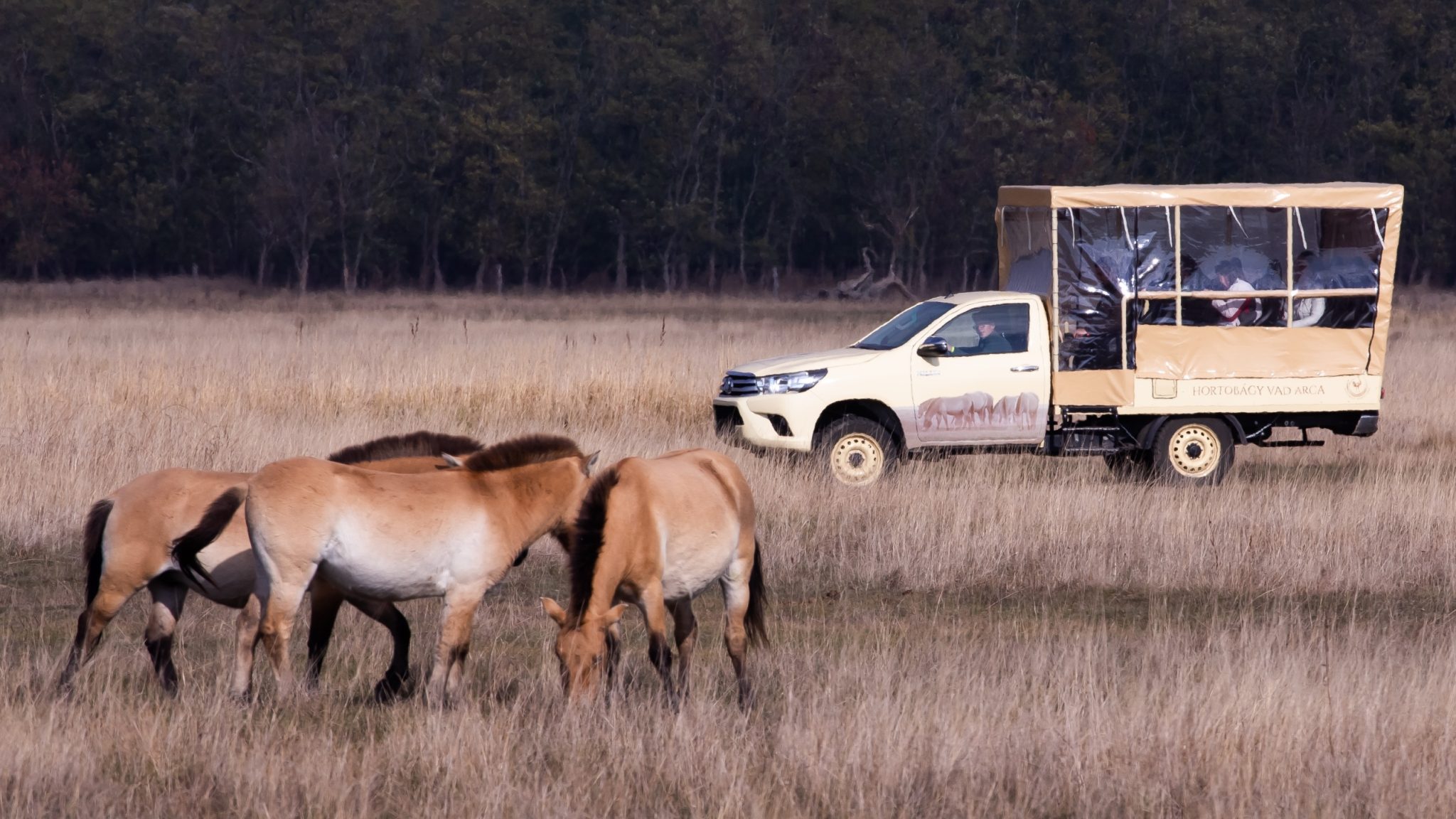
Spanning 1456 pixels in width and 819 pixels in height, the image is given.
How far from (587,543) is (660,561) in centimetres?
40

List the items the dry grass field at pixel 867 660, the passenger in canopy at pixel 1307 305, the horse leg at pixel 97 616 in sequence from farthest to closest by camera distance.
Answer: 1. the passenger in canopy at pixel 1307 305
2. the horse leg at pixel 97 616
3. the dry grass field at pixel 867 660

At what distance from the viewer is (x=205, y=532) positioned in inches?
254

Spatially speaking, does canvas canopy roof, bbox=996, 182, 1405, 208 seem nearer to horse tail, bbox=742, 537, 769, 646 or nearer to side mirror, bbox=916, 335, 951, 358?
side mirror, bbox=916, 335, 951, 358

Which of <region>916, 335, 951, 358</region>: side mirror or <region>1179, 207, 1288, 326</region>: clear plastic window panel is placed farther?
<region>1179, 207, 1288, 326</region>: clear plastic window panel

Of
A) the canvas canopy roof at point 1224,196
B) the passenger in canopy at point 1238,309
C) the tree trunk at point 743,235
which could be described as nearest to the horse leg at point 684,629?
the canvas canopy roof at point 1224,196

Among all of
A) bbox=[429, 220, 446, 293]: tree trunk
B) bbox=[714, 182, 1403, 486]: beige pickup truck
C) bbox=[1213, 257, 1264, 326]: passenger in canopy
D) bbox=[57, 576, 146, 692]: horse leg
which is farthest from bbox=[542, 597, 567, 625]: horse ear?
bbox=[429, 220, 446, 293]: tree trunk

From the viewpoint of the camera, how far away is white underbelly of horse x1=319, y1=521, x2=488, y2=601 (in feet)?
20.4

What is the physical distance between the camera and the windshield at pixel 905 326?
13812 millimetres

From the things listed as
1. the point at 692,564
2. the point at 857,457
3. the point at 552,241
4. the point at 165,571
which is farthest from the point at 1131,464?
the point at 552,241

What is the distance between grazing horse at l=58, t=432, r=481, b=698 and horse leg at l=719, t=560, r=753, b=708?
1.23 m

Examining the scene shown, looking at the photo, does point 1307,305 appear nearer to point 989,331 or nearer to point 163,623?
point 989,331

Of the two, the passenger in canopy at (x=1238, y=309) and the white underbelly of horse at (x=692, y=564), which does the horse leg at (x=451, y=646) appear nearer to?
the white underbelly of horse at (x=692, y=564)

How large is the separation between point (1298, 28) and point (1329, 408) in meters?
51.1

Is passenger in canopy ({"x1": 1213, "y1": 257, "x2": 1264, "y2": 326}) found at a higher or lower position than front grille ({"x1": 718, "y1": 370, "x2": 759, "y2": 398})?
higher
